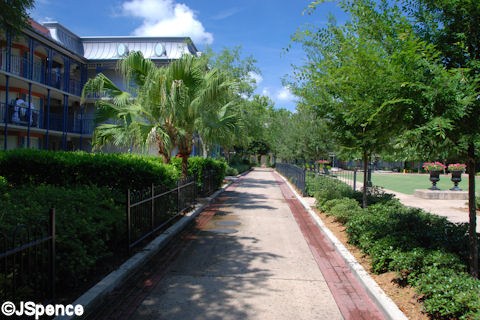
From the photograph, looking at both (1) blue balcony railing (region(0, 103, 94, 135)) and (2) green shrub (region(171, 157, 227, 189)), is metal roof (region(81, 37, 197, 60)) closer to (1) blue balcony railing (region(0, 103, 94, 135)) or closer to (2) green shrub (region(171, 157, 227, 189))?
(1) blue balcony railing (region(0, 103, 94, 135))

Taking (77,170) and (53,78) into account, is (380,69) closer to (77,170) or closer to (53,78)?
(77,170)

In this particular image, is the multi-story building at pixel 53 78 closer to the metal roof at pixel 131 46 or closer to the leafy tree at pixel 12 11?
the metal roof at pixel 131 46

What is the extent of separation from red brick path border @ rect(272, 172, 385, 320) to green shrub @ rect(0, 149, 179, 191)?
4.02 meters

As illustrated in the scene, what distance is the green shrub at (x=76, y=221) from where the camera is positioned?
13.3 feet

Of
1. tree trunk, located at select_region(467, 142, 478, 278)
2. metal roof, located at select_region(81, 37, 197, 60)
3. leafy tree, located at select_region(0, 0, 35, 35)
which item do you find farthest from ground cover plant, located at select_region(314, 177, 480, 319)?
metal roof, located at select_region(81, 37, 197, 60)

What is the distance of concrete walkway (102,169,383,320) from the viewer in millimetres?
3980

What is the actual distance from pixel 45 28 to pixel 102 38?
15.9ft

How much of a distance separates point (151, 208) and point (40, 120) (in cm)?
1913

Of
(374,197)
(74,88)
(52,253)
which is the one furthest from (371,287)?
(74,88)

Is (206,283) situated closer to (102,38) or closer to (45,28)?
(45,28)

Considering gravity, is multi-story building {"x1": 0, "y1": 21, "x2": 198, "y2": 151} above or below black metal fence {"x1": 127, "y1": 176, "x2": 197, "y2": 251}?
above

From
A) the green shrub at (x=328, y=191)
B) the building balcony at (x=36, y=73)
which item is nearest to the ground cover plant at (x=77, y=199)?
the green shrub at (x=328, y=191)

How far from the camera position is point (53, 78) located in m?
22.8

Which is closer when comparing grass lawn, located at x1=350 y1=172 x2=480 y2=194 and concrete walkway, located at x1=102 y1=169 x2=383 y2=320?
concrete walkway, located at x1=102 y1=169 x2=383 y2=320
